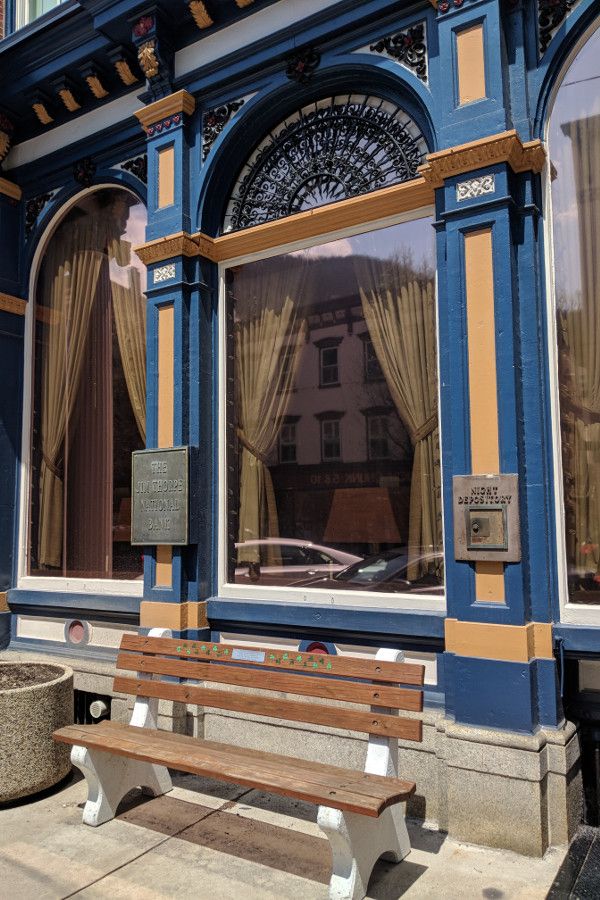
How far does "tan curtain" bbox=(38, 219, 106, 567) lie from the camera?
6582 mm

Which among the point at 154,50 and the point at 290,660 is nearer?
the point at 290,660

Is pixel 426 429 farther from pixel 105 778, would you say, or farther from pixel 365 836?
pixel 105 778

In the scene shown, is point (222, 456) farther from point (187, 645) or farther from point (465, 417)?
point (465, 417)

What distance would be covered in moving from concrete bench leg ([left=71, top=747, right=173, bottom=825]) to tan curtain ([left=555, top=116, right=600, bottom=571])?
2.89m

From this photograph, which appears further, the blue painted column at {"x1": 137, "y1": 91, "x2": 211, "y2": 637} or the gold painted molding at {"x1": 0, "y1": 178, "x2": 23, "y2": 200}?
the gold painted molding at {"x1": 0, "y1": 178, "x2": 23, "y2": 200}

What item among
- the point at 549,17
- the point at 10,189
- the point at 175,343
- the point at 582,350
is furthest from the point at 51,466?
the point at 549,17

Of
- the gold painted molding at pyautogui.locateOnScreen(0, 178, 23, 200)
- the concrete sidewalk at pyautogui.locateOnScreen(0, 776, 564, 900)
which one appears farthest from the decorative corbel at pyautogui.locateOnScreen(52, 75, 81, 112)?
the concrete sidewalk at pyautogui.locateOnScreen(0, 776, 564, 900)

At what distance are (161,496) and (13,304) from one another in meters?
2.86

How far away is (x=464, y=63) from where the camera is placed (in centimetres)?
426

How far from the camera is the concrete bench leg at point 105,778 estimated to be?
401 centimetres

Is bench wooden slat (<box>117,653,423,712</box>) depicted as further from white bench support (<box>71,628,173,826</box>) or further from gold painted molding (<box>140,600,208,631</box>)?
gold painted molding (<box>140,600,208,631</box>)

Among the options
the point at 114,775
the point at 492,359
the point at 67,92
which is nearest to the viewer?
the point at 492,359

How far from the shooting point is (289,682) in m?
3.81

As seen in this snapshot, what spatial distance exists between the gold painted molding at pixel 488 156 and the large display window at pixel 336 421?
516mm
